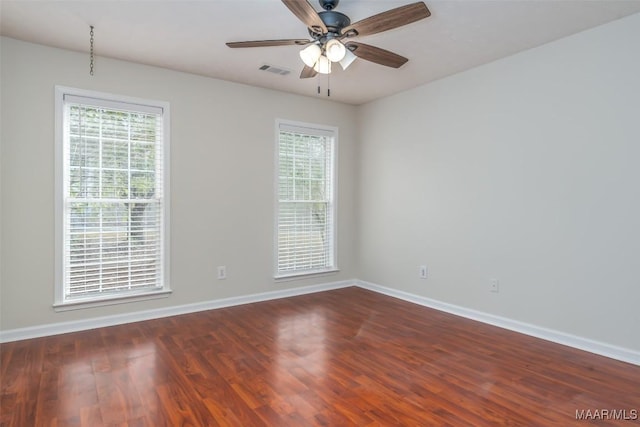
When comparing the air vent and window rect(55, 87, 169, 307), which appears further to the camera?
the air vent

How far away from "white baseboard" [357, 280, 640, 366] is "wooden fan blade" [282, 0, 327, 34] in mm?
3065

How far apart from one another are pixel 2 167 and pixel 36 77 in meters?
0.84

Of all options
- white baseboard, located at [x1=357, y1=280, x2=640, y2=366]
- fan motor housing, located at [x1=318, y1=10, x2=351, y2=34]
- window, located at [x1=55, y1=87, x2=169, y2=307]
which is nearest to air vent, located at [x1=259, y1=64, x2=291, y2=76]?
window, located at [x1=55, y1=87, x2=169, y2=307]

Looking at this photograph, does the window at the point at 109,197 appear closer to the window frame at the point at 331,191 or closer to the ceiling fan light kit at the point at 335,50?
the window frame at the point at 331,191

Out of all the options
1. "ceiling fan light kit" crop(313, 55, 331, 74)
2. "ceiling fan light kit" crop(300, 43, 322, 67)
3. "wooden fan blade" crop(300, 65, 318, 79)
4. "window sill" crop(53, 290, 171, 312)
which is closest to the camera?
"ceiling fan light kit" crop(300, 43, 322, 67)

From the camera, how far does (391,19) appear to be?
233 centimetres

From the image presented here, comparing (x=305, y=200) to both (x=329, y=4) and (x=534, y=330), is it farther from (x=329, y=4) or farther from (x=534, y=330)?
(x=534, y=330)

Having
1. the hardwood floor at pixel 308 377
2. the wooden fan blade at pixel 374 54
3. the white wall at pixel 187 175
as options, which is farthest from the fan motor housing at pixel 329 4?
the hardwood floor at pixel 308 377

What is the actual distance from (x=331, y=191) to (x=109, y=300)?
116 inches

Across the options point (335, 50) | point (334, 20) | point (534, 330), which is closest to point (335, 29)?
point (334, 20)

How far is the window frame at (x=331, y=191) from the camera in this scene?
4684 millimetres

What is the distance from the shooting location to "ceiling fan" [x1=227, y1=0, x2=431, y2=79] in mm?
2238

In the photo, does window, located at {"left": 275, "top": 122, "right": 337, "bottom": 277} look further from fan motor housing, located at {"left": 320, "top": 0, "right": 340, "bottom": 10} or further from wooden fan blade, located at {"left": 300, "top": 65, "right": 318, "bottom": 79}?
fan motor housing, located at {"left": 320, "top": 0, "right": 340, "bottom": 10}

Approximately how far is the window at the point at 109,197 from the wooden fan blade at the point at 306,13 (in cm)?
219
